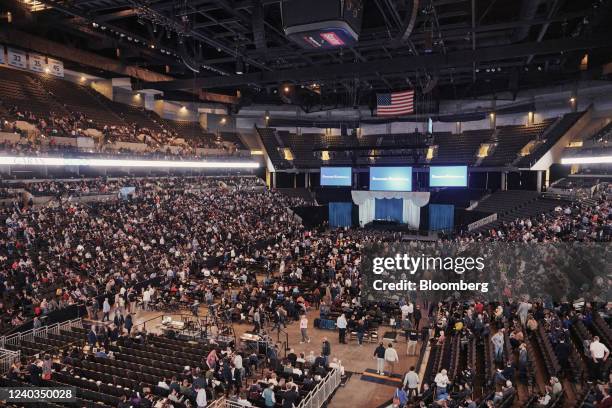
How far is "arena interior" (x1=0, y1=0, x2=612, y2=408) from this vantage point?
10461 mm

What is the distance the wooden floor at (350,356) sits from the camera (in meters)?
10.4

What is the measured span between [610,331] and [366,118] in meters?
34.8

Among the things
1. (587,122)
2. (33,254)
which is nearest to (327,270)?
(33,254)

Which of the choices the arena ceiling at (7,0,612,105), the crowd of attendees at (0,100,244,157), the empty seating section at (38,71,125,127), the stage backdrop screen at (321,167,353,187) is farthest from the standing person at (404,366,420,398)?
the empty seating section at (38,71,125,127)

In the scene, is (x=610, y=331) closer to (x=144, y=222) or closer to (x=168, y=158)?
(x=144, y=222)

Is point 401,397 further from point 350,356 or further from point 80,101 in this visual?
point 80,101

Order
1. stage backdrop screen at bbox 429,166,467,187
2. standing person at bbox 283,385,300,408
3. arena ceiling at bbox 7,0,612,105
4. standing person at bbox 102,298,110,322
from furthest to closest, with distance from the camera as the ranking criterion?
stage backdrop screen at bbox 429,166,467,187 → standing person at bbox 102,298,110,322 → arena ceiling at bbox 7,0,612,105 → standing person at bbox 283,385,300,408

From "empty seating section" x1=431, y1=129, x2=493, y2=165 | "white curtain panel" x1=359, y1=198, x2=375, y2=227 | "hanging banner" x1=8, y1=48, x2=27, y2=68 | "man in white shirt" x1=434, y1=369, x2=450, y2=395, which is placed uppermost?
"hanging banner" x1=8, y1=48, x2=27, y2=68

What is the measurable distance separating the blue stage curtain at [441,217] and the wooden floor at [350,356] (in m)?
20.4

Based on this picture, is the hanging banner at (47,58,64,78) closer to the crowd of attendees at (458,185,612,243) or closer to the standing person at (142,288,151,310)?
the standing person at (142,288,151,310)

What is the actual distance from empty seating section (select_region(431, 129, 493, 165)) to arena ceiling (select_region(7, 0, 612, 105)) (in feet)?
22.9

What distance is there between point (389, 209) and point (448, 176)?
6937 mm

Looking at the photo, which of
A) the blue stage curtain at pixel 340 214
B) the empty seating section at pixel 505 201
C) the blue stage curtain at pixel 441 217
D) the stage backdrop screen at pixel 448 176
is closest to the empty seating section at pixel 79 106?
the blue stage curtain at pixel 340 214

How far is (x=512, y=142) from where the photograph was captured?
1335 inches
